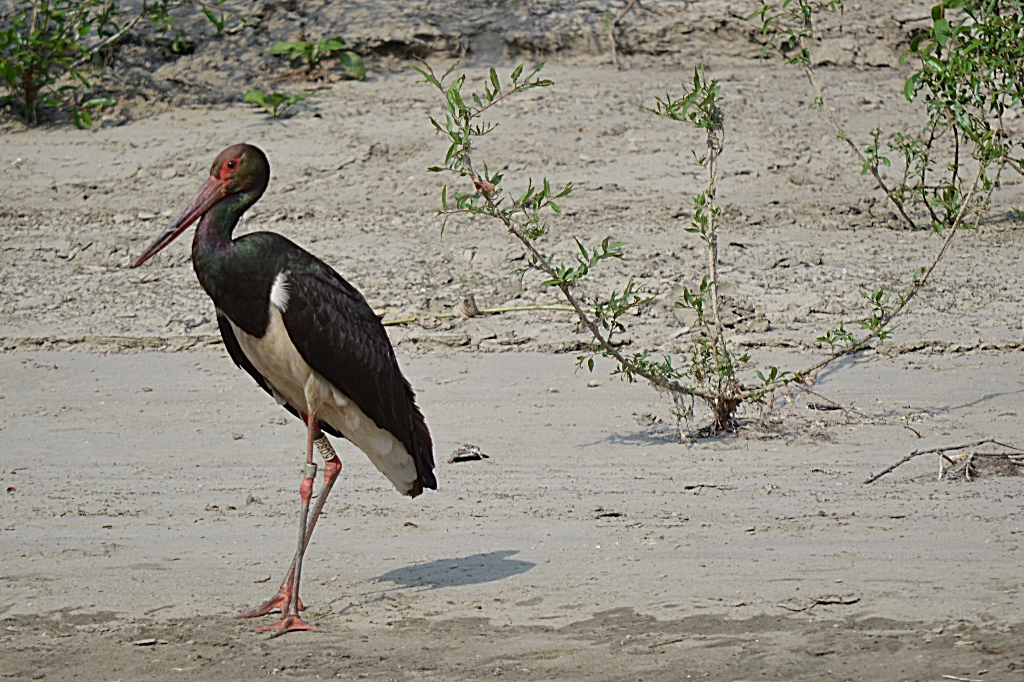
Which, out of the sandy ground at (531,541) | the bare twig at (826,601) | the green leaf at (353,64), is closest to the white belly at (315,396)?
the sandy ground at (531,541)

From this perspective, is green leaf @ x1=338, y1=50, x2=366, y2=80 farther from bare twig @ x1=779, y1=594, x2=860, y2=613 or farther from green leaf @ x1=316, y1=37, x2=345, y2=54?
bare twig @ x1=779, y1=594, x2=860, y2=613

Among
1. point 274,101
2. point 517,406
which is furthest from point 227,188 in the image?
point 274,101

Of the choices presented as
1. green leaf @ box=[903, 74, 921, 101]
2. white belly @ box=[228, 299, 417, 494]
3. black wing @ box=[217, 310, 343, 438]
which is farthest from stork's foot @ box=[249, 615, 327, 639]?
green leaf @ box=[903, 74, 921, 101]

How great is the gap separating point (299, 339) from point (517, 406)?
8.53 feet

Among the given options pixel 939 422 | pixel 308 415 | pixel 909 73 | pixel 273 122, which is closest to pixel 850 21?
pixel 909 73

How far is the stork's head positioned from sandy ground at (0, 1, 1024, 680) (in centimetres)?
145

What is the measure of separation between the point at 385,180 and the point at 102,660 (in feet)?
21.3

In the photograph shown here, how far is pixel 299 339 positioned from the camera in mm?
4816

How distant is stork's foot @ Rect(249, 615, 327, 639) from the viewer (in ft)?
15.2

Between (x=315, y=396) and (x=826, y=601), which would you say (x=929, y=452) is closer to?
(x=826, y=601)

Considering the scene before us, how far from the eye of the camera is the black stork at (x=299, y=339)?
4762mm

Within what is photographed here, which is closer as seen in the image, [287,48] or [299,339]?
[299,339]

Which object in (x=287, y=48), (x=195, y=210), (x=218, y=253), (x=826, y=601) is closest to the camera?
(x=826, y=601)

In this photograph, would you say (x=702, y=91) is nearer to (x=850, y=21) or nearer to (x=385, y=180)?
(x=385, y=180)
